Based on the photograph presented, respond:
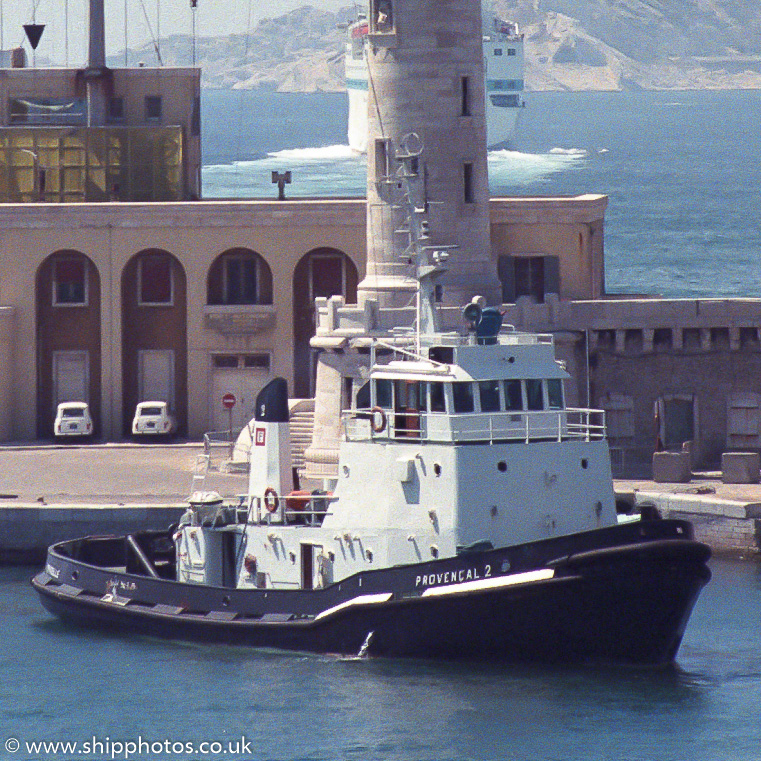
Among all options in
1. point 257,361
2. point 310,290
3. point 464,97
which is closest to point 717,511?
point 464,97

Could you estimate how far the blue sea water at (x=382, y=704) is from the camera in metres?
32.7

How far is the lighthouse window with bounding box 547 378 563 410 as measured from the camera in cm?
3775

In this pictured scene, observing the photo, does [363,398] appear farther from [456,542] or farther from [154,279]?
[154,279]

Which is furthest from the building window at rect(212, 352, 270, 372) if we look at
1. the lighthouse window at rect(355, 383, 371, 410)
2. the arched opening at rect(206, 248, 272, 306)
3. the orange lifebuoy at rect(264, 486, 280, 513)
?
the lighthouse window at rect(355, 383, 371, 410)

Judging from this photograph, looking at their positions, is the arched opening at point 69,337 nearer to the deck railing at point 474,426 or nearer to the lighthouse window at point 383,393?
the lighthouse window at point 383,393

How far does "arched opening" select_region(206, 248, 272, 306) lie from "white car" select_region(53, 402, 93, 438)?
14.3 feet

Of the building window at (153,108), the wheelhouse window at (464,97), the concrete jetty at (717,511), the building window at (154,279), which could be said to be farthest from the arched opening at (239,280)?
the concrete jetty at (717,511)

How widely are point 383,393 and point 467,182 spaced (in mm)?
14978

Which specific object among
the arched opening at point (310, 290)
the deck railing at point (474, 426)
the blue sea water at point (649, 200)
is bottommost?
the deck railing at point (474, 426)

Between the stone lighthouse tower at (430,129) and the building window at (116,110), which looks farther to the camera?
the building window at (116,110)

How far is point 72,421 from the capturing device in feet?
186

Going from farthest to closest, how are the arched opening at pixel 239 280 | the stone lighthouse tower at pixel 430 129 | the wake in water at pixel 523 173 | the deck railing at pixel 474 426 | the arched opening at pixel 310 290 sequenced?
the wake in water at pixel 523 173
the arched opening at pixel 239 280
the arched opening at pixel 310 290
the stone lighthouse tower at pixel 430 129
the deck railing at pixel 474 426

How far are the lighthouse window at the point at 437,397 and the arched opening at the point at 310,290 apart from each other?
2021 centimetres

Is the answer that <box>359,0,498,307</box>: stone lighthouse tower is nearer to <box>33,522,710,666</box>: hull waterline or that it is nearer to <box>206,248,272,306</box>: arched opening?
<box>206,248,272,306</box>: arched opening
